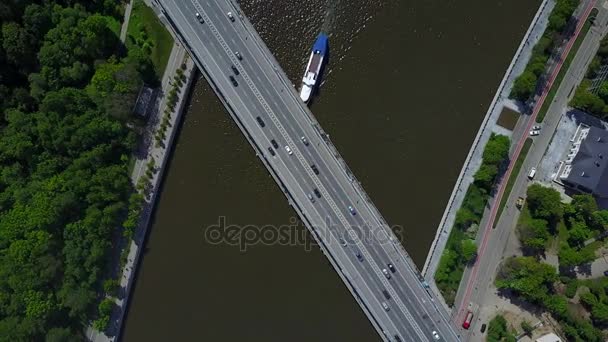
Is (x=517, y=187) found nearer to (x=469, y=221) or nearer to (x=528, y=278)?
(x=469, y=221)

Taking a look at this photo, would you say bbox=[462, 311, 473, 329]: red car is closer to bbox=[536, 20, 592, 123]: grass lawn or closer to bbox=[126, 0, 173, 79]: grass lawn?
bbox=[536, 20, 592, 123]: grass lawn

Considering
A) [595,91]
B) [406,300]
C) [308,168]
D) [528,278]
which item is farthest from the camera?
[595,91]

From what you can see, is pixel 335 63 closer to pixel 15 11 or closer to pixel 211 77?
pixel 211 77

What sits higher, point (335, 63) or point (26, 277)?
point (335, 63)

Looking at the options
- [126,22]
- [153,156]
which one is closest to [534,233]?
[153,156]

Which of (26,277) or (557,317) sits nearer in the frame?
(26,277)

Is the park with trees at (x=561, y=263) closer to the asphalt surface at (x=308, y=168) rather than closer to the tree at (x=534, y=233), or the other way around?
the tree at (x=534, y=233)

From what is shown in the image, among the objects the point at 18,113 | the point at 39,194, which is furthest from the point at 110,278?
the point at 18,113
